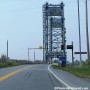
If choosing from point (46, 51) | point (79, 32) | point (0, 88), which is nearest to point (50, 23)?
point (46, 51)

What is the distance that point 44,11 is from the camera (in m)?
122

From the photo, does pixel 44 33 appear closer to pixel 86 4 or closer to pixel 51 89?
pixel 86 4

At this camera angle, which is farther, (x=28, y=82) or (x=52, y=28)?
(x=52, y=28)

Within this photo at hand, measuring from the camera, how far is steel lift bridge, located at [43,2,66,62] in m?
120

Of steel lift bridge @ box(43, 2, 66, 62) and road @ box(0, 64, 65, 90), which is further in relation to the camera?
steel lift bridge @ box(43, 2, 66, 62)

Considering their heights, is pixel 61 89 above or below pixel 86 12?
below

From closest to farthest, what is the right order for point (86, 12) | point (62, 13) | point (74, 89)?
point (74, 89)
point (86, 12)
point (62, 13)

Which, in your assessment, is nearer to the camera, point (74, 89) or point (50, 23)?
point (74, 89)

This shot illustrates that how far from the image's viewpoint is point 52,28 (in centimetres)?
12644

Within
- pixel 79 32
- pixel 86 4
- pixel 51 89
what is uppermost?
pixel 86 4

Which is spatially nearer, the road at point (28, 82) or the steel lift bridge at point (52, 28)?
the road at point (28, 82)

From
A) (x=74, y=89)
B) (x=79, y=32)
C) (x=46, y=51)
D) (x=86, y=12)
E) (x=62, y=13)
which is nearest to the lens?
(x=74, y=89)

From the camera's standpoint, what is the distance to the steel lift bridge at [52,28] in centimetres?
12050

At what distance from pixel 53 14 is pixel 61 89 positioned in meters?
102
